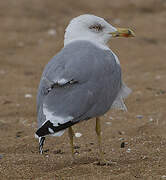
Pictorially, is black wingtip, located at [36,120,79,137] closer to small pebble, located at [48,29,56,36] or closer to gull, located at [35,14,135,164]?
gull, located at [35,14,135,164]

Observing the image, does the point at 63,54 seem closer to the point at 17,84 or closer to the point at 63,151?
the point at 63,151

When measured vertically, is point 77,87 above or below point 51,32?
above

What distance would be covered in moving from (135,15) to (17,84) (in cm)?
534

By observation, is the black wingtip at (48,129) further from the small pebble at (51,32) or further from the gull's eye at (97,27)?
the small pebble at (51,32)

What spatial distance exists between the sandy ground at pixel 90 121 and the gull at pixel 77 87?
0.40m

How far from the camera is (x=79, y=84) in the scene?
150 inches

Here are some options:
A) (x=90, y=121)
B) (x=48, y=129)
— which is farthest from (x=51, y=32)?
(x=48, y=129)

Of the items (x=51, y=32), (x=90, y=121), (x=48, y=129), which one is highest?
(x=48, y=129)

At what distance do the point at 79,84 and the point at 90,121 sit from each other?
2296 mm

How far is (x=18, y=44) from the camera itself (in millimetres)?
10312

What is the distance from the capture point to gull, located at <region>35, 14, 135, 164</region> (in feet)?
12.1

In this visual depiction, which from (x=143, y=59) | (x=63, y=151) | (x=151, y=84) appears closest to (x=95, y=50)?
(x=63, y=151)

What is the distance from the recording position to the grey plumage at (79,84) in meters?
3.76

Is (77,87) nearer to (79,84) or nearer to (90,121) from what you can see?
(79,84)
